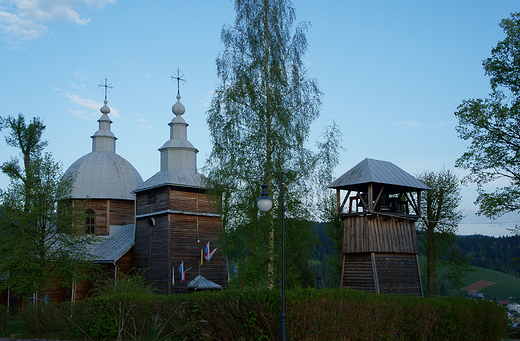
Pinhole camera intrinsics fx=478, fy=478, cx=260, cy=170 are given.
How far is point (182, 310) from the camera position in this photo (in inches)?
587

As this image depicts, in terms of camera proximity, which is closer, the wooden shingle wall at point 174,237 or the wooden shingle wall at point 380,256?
the wooden shingle wall at point 380,256

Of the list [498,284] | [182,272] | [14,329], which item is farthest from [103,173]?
[498,284]

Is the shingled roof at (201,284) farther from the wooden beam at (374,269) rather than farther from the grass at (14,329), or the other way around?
the wooden beam at (374,269)

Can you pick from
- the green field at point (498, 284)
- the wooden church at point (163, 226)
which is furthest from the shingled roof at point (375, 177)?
the green field at point (498, 284)

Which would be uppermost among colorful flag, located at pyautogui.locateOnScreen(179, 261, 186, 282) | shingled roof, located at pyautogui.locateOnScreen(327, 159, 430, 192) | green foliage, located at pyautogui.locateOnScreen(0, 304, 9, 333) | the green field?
shingled roof, located at pyautogui.locateOnScreen(327, 159, 430, 192)

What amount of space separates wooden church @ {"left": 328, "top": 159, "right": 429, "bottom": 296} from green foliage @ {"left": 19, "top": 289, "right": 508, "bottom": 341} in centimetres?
591

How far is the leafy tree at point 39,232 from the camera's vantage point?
24469 mm

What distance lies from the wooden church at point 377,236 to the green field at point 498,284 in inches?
3430

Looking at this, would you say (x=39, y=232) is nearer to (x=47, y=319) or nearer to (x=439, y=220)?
(x=47, y=319)

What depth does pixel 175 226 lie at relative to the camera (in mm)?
31031

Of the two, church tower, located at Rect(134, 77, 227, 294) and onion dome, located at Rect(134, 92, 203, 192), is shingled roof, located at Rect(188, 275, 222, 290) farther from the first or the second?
onion dome, located at Rect(134, 92, 203, 192)

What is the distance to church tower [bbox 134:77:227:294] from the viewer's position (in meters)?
30.5

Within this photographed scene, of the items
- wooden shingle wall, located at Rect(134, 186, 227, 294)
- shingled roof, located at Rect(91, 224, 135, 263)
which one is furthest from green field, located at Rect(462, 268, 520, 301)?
shingled roof, located at Rect(91, 224, 135, 263)

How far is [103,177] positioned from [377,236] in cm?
2353
